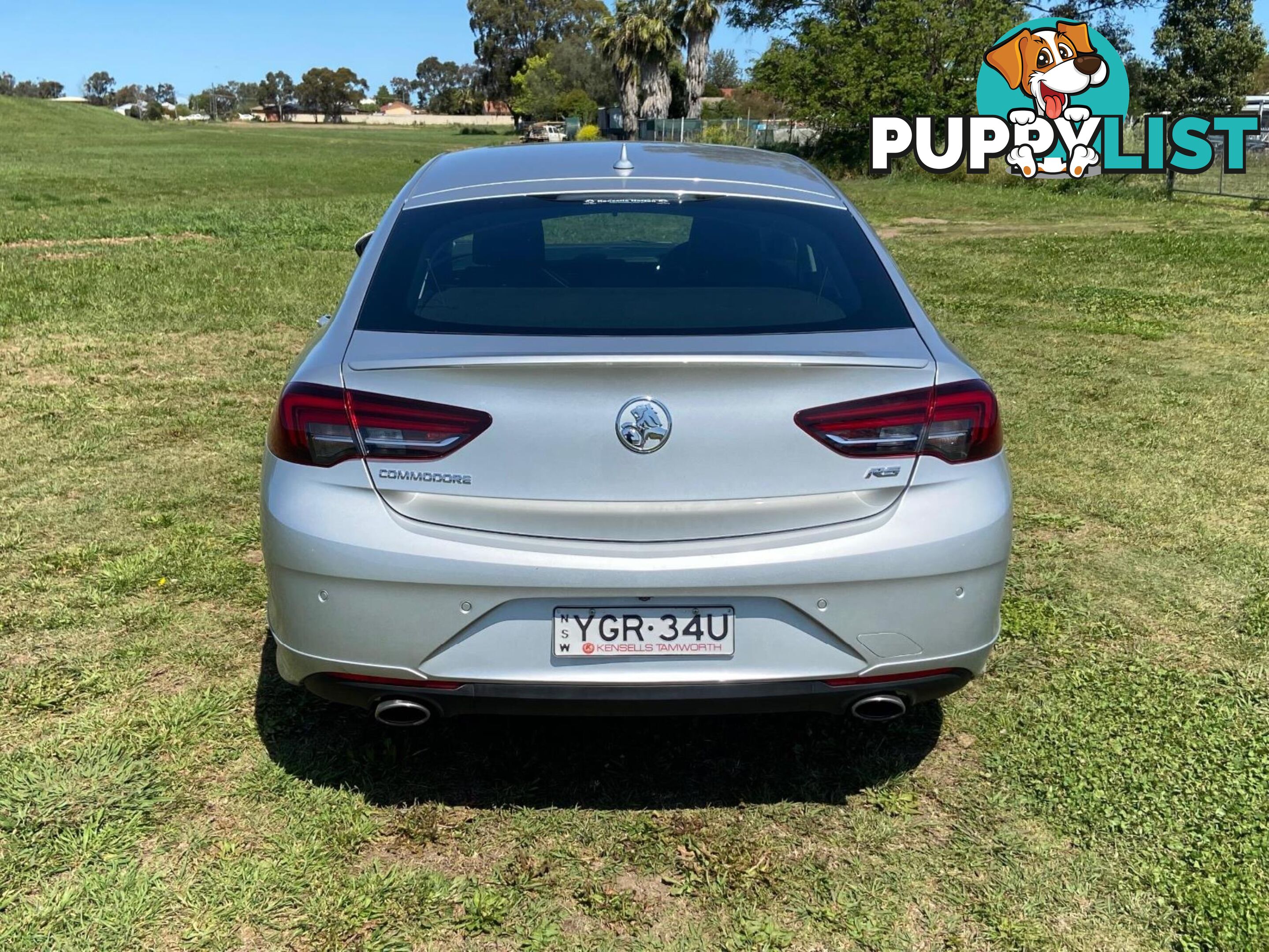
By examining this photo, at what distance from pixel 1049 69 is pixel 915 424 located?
3317 centimetres

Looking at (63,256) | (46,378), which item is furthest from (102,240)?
(46,378)

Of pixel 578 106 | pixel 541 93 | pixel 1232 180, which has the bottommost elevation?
pixel 1232 180

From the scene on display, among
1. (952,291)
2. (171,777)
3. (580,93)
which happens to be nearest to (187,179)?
(952,291)

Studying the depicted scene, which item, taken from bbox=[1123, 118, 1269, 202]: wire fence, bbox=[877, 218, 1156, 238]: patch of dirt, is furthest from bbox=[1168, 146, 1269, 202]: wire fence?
bbox=[877, 218, 1156, 238]: patch of dirt

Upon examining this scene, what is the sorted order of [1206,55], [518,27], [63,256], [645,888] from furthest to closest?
[518,27] → [1206,55] → [63,256] → [645,888]

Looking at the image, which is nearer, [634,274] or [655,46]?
[634,274]

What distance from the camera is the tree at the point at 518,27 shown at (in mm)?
115250

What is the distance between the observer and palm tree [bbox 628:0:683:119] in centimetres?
5938

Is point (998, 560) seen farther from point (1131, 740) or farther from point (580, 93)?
point (580, 93)

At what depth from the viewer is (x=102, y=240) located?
1538 centimetres

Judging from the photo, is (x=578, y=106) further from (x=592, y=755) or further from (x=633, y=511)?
(x=633, y=511)

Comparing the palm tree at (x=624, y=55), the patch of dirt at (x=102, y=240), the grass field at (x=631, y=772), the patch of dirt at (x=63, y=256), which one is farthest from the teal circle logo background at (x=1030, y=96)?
the palm tree at (x=624, y=55)

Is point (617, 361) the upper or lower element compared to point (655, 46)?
lower

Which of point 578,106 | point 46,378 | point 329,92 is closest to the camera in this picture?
point 46,378
